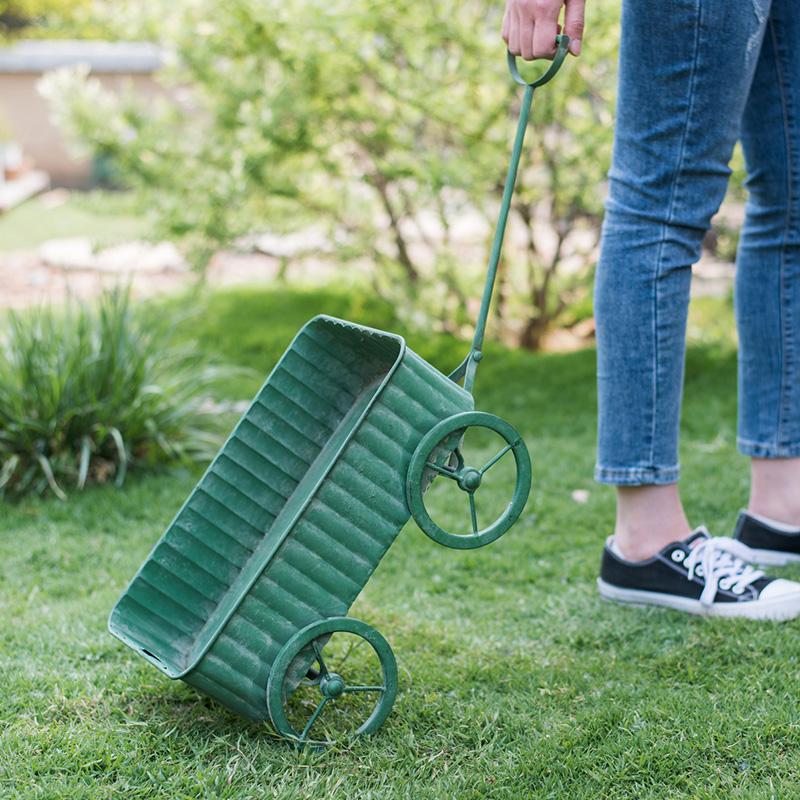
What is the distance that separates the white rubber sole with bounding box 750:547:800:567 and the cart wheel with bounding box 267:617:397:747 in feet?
3.08

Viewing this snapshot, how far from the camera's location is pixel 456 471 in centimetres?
158

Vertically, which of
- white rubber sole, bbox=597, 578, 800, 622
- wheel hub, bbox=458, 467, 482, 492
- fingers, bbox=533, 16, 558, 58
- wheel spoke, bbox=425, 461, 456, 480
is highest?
fingers, bbox=533, 16, 558, 58

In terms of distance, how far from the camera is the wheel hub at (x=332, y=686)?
1.57 m

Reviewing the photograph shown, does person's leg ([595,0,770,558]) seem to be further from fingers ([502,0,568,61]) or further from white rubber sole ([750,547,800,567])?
white rubber sole ([750,547,800,567])

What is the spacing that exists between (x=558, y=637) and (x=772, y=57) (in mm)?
1128

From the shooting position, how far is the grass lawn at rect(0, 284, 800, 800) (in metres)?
1.49

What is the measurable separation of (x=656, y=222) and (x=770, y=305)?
405 mm

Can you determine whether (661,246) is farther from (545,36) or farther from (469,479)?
(469,479)

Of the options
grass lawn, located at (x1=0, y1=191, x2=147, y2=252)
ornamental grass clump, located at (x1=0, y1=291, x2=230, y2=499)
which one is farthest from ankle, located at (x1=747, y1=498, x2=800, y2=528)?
grass lawn, located at (x1=0, y1=191, x2=147, y2=252)

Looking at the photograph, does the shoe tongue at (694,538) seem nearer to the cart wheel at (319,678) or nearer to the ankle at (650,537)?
the ankle at (650,537)

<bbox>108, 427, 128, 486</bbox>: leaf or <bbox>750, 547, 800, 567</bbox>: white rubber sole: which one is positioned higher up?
<bbox>750, 547, 800, 567</bbox>: white rubber sole

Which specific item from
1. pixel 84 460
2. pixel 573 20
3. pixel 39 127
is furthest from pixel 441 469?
pixel 39 127

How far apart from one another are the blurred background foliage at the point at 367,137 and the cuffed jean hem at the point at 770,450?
166cm

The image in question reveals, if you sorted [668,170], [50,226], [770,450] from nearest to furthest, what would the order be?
[668,170]
[770,450]
[50,226]
